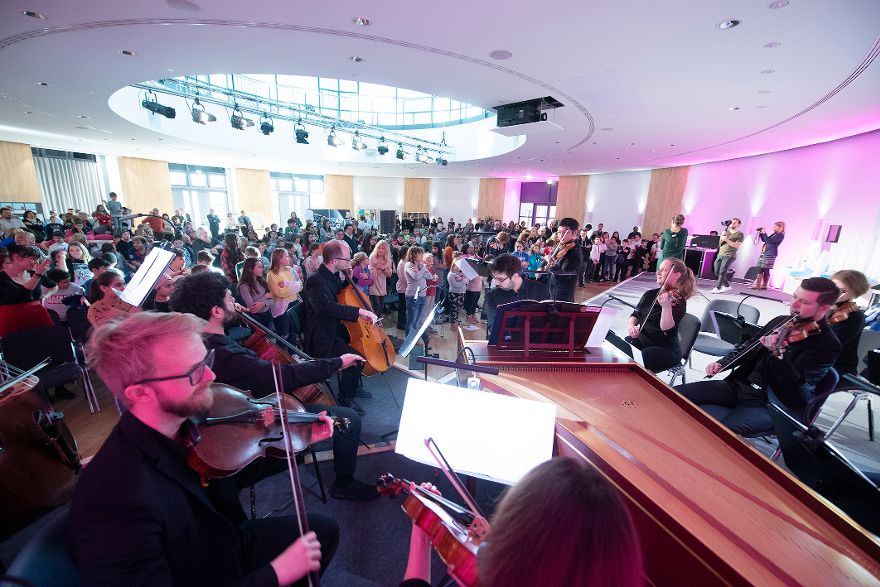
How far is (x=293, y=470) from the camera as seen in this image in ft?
5.14

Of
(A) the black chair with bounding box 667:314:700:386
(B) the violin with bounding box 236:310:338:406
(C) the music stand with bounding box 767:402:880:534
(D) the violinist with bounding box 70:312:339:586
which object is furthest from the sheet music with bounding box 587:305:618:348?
(D) the violinist with bounding box 70:312:339:586

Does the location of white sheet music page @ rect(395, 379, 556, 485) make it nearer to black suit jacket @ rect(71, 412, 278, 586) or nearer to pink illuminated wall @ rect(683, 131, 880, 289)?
black suit jacket @ rect(71, 412, 278, 586)

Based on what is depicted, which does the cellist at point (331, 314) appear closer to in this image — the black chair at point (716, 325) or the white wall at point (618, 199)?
the black chair at point (716, 325)

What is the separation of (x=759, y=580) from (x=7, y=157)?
58.6 feet

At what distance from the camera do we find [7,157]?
10945mm

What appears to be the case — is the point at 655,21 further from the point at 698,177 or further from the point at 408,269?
the point at 698,177

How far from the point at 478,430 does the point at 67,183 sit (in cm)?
1802

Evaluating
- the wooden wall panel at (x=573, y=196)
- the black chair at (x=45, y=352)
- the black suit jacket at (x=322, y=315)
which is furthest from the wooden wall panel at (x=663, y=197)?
the black chair at (x=45, y=352)

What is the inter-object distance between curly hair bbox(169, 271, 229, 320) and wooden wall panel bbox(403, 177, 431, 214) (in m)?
19.5

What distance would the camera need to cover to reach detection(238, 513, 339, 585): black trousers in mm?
1642

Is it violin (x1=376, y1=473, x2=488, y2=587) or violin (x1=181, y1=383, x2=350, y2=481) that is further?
violin (x1=181, y1=383, x2=350, y2=481)

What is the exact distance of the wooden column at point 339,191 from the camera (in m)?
20.6

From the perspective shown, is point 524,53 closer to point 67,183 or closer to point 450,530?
point 450,530

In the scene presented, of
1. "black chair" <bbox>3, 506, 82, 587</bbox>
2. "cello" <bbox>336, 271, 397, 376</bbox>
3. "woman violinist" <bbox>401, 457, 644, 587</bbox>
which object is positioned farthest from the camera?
"cello" <bbox>336, 271, 397, 376</bbox>
